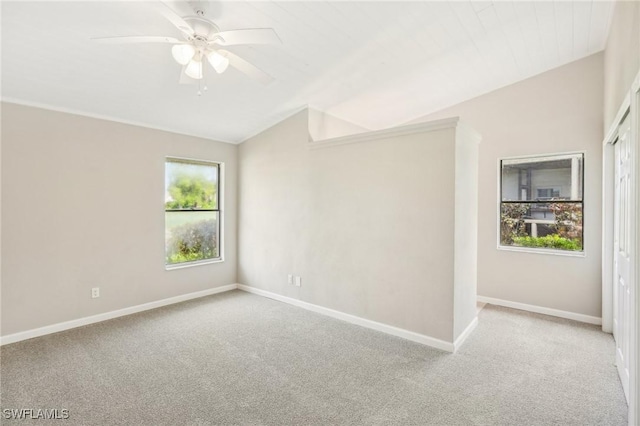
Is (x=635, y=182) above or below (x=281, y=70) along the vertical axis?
below

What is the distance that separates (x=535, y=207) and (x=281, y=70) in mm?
3790

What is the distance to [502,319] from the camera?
397 cm

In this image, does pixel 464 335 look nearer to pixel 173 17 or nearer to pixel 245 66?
pixel 245 66

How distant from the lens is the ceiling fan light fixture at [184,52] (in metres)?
2.23

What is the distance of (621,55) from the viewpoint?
8.66 ft

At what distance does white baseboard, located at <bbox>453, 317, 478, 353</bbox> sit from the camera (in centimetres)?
314

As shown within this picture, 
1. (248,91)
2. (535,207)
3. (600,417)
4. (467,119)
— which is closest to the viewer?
(600,417)

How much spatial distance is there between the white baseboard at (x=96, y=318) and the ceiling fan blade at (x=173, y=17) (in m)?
3.48

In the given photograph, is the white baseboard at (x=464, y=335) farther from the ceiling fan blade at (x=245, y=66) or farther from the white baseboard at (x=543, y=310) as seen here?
the ceiling fan blade at (x=245, y=66)

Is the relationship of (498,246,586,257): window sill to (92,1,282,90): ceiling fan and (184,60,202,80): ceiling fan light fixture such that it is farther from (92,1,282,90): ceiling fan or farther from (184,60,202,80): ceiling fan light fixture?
(184,60,202,80): ceiling fan light fixture

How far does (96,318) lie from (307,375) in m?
2.82

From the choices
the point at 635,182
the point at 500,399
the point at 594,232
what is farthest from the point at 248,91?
the point at 594,232

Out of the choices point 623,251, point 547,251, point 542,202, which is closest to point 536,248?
point 547,251

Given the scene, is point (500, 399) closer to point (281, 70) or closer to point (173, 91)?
point (281, 70)
